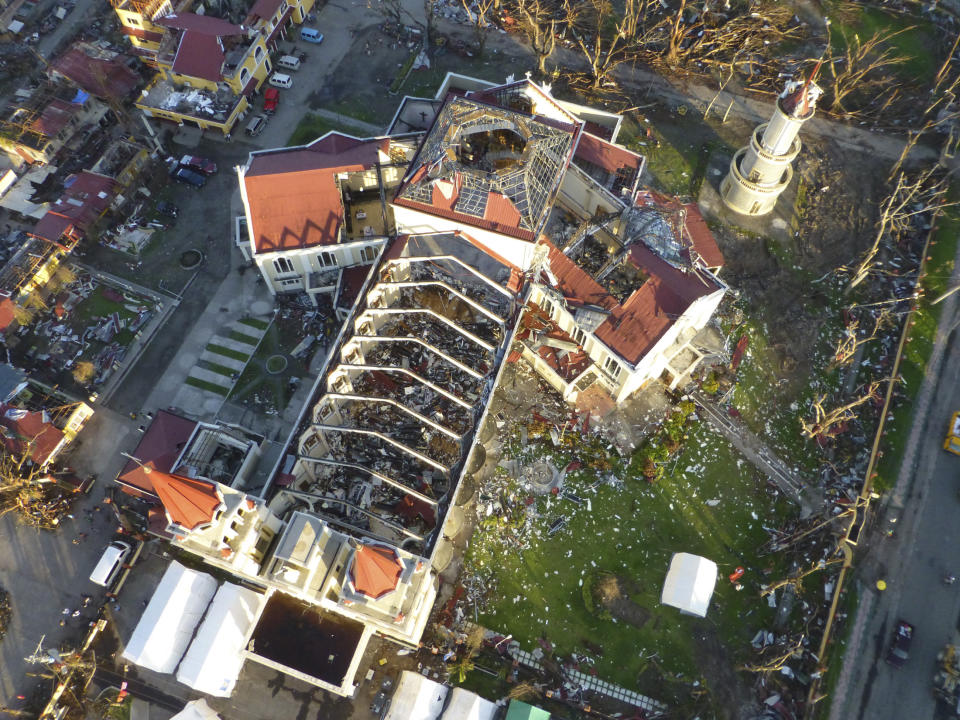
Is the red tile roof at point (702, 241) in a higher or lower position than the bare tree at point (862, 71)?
lower

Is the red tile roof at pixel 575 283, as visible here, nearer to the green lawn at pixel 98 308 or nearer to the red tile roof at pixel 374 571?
the red tile roof at pixel 374 571

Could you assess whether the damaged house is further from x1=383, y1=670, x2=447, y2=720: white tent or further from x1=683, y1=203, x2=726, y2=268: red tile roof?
x1=383, y1=670, x2=447, y2=720: white tent

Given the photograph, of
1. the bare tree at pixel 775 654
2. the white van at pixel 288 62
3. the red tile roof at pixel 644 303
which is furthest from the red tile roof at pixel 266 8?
the bare tree at pixel 775 654

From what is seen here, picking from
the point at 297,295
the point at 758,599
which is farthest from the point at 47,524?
the point at 758,599

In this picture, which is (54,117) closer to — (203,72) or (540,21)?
(203,72)

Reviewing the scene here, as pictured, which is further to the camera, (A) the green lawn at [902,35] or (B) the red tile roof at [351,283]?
(A) the green lawn at [902,35]

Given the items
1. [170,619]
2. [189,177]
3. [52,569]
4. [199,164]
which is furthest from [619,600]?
[199,164]

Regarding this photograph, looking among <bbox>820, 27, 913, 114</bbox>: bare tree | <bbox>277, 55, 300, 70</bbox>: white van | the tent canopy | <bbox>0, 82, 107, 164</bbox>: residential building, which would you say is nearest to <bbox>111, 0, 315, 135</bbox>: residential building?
<bbox>277, 55, 300, 70</bbox>: white van
